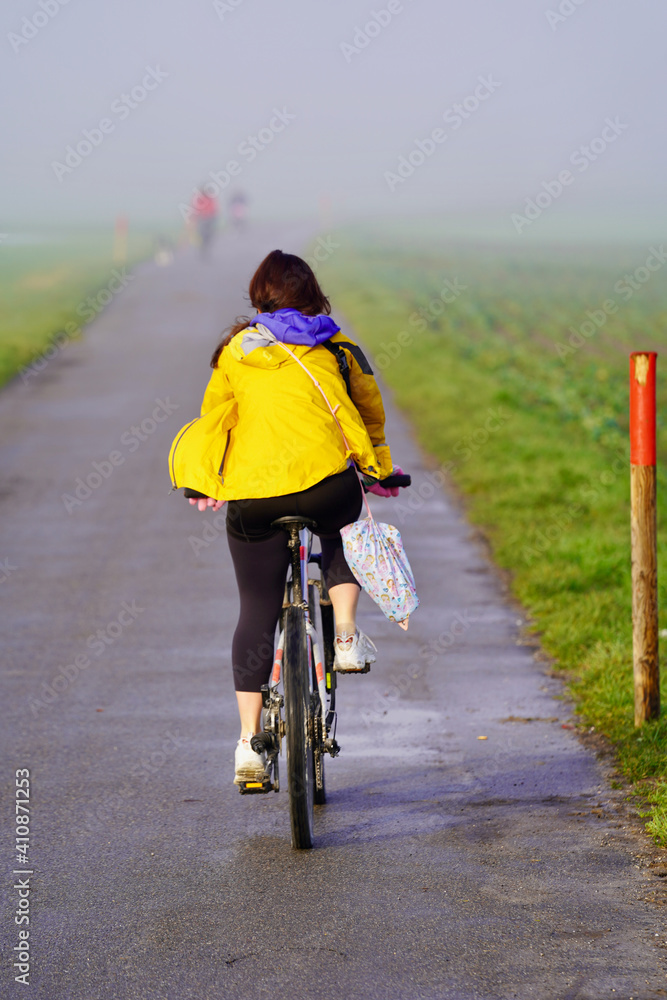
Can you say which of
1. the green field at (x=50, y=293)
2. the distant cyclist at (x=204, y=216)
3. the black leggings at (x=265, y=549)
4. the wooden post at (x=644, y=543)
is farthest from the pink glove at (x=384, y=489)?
the distant cyclist at (x=204, y=216)

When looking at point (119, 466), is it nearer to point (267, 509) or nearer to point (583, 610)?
point (583, 610)

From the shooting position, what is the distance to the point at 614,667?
6211 mm

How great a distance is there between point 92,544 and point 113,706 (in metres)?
3.65

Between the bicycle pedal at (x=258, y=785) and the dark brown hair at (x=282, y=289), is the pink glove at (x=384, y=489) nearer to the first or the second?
the dark brown hair at (x=282, y=289)

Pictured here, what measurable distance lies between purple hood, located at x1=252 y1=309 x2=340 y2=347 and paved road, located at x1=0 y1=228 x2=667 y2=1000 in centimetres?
182

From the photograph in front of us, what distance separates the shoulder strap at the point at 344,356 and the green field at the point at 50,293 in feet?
46.9

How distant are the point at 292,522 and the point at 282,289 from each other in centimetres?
85

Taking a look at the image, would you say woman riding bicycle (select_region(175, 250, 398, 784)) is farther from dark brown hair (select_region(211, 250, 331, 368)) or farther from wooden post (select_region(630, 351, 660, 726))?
wooden post (select_region(630, 351, 660, 726))

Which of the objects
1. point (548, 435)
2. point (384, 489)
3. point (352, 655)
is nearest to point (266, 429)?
point (384, 489)

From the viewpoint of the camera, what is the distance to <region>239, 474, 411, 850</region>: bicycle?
409 cm

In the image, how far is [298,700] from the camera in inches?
162

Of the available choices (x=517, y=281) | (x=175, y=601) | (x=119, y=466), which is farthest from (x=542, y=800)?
(x=517, y=281)

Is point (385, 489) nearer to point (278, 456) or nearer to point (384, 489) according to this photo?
point (384, 489)

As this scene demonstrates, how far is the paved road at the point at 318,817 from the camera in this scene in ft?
11.2
